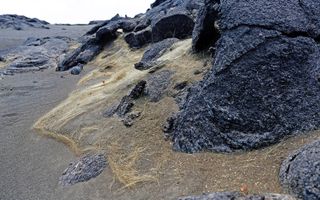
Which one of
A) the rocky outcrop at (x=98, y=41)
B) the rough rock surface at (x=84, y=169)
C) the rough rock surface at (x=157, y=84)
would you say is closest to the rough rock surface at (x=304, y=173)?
the rough rock surface at (x=84, y=169)

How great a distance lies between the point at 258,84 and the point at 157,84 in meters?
4.36

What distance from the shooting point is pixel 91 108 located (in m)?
12.5

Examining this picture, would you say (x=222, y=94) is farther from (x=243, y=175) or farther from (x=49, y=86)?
(x=49, y=86)

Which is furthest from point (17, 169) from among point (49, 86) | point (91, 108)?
point (49, 86)

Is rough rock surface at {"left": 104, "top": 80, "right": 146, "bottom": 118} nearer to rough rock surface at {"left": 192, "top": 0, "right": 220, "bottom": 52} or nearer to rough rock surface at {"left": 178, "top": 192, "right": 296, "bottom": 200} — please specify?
rough rock surface at {"left": 192, "top": 0, "right": 220, "bottom": 52}

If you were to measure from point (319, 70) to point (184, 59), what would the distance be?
5.36 metres

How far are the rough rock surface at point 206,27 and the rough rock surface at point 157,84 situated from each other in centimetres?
127

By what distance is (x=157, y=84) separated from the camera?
Answer: 38.2 ft

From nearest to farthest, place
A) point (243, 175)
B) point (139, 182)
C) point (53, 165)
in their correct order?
point (243, 175)
point (139, 182)
point (53, 165)

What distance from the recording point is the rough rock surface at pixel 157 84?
11148 millimetres

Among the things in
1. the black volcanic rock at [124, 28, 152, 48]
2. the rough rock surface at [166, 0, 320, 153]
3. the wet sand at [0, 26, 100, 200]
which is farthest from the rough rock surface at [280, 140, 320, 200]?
the black volcanic rock at [124, 28, 152, 48]

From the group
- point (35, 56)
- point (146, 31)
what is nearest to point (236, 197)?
point (146, 31)

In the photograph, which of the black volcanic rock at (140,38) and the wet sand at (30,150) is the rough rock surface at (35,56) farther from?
the wet sand at (30,150)

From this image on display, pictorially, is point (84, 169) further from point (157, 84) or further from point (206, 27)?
point (206, 27)
